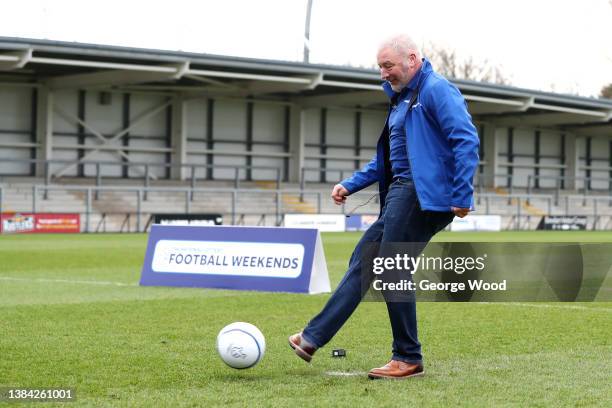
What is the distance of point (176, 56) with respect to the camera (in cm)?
4062

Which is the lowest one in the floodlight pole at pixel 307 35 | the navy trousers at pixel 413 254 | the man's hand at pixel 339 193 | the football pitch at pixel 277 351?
the football pitch at pixel 277 351

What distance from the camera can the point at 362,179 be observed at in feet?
24.3

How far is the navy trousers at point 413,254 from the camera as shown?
6848 millimetres

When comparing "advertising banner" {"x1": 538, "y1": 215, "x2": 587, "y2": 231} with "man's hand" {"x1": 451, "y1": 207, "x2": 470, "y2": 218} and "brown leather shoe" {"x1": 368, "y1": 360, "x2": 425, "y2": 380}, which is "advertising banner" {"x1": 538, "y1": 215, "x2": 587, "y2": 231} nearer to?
"brown leather shoe" {"x1": 368, "y1": 360, "x2": 425, "y2": 380}

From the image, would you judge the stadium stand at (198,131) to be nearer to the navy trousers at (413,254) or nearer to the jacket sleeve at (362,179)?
the jacket sleeve at (362,179)

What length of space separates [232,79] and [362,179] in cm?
3951

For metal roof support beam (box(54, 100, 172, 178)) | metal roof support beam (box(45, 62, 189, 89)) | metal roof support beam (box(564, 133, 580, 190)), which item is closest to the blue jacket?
metal roof support beam (box(45, 62, 189, 89))

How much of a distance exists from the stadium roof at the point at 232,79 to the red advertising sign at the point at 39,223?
5.26 m

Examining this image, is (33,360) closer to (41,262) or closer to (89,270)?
(89,270)

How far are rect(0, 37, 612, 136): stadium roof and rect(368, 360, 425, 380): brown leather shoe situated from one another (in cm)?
3137

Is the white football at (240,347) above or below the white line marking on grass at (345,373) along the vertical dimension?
above

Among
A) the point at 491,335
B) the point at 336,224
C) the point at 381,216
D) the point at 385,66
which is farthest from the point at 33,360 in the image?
the point at 336,224

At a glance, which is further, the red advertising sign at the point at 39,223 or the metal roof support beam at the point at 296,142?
the metal roof support beam at the point at 296,142

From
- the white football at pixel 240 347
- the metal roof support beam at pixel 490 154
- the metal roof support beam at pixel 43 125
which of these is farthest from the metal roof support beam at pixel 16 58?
the white football at pixel 240 347
